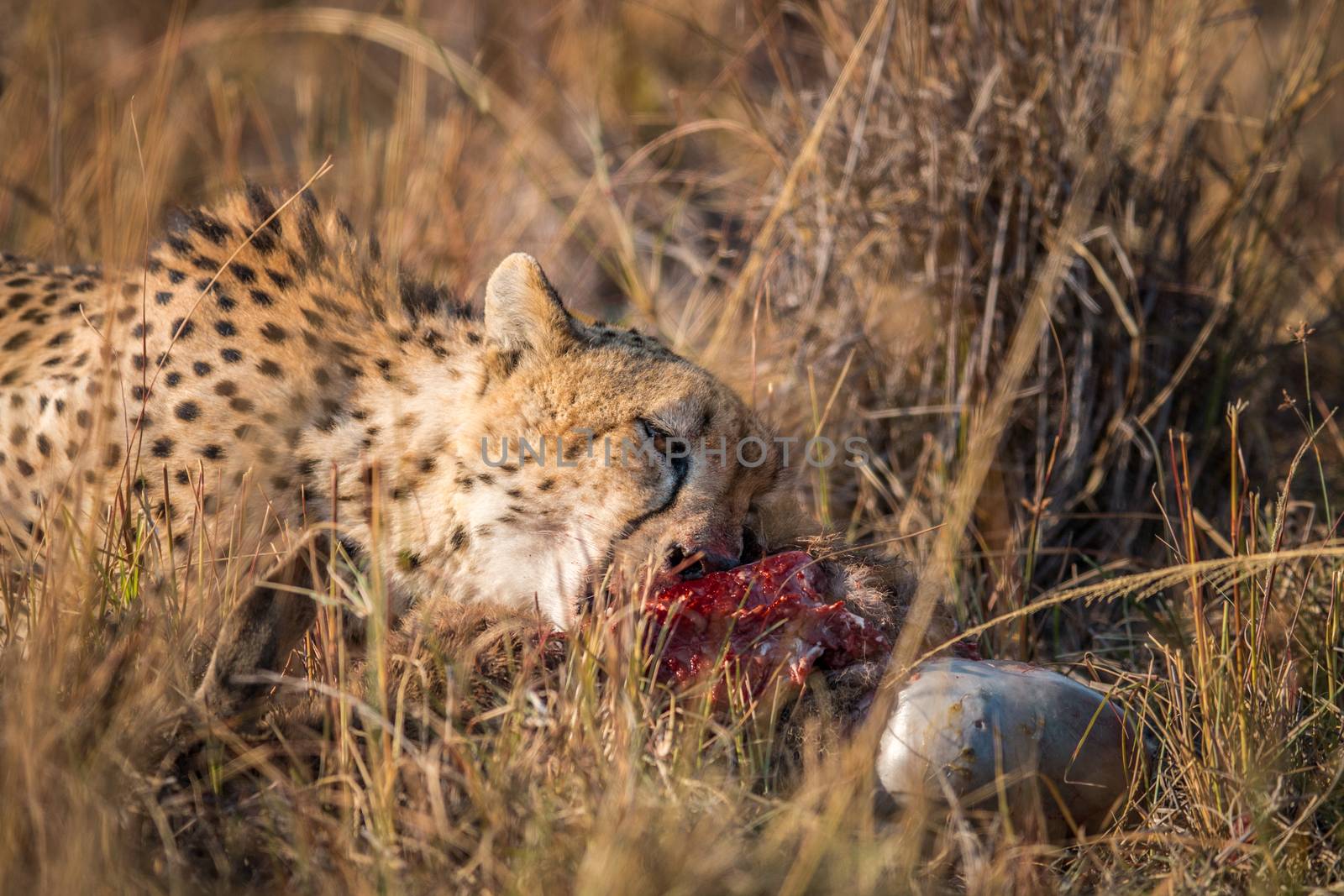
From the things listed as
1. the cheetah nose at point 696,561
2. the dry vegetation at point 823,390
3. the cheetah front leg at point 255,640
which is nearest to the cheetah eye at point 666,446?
the cheetah nose at point 696,561

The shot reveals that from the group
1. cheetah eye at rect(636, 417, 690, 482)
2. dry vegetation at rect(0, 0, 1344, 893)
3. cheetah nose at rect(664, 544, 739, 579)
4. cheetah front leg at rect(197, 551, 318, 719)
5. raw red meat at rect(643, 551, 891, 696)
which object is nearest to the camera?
dry vegetation at rect(0, 0, 1344, 893)

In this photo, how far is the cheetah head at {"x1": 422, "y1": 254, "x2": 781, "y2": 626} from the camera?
2.35 meters

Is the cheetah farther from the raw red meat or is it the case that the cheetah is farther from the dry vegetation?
the dry vegetation

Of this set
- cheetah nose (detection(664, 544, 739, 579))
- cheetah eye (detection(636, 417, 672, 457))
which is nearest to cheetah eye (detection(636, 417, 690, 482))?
cheetah eye (detection(636, 417, 672, 457))

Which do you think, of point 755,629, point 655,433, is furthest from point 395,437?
point 755,629

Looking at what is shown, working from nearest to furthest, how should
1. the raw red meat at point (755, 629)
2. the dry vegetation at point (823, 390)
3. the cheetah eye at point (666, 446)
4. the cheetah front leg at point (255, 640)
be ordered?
the dry vegetation at point (823, 390), the cheetah front leg at point (255, 640), the raw red meat at point (755, 629), the cheetah eye at point (666, 446)

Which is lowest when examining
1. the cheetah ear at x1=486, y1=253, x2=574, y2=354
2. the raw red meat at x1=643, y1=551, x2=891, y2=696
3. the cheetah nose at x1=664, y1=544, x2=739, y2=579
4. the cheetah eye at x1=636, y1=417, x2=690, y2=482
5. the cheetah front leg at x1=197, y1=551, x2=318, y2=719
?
the raw red meat at x1=643, y1=551, x2=891, y2=696

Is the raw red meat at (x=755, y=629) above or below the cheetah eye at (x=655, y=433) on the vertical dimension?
below

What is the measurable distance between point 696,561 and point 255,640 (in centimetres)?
78

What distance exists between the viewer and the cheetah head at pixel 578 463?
2354mm

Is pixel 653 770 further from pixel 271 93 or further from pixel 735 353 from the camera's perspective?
pixel 271 93

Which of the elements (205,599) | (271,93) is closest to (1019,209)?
(205,599)

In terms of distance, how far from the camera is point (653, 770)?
6.52 ft

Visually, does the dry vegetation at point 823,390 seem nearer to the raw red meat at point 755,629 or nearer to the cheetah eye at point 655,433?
the raw red meat at point 755,629
